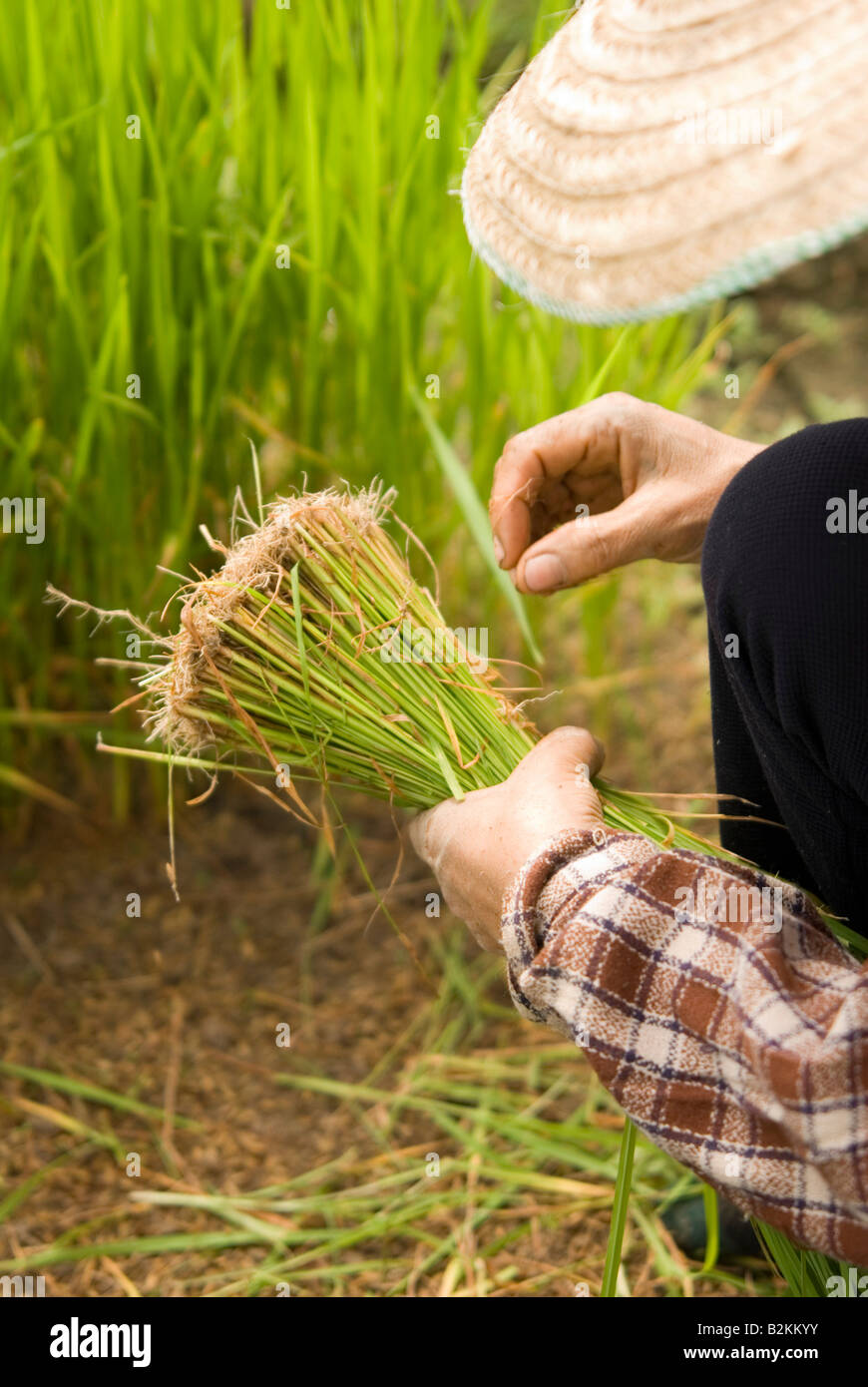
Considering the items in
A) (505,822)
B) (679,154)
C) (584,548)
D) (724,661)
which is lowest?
(505,822)

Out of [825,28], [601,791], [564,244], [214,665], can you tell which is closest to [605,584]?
[601,791]

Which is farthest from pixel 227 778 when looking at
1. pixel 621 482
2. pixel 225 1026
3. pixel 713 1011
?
pixel 713 1011

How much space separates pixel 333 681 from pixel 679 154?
1.58ft

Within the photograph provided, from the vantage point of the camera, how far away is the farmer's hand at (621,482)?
1002 millimetres

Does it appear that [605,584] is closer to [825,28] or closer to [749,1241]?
[749,1241]

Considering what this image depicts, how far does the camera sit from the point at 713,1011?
0.69 m

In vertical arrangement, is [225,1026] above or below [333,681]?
below

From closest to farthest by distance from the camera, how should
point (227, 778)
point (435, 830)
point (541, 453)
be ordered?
point (435, 830)
point (541, 453)
point (227, 778)

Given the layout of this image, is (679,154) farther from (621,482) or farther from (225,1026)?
(225,1026)

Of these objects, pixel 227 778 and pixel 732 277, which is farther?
pixel 227 778

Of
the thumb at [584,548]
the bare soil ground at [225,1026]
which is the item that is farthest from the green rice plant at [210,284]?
the thumb at [584,548]

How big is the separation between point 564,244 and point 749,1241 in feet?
3.07
